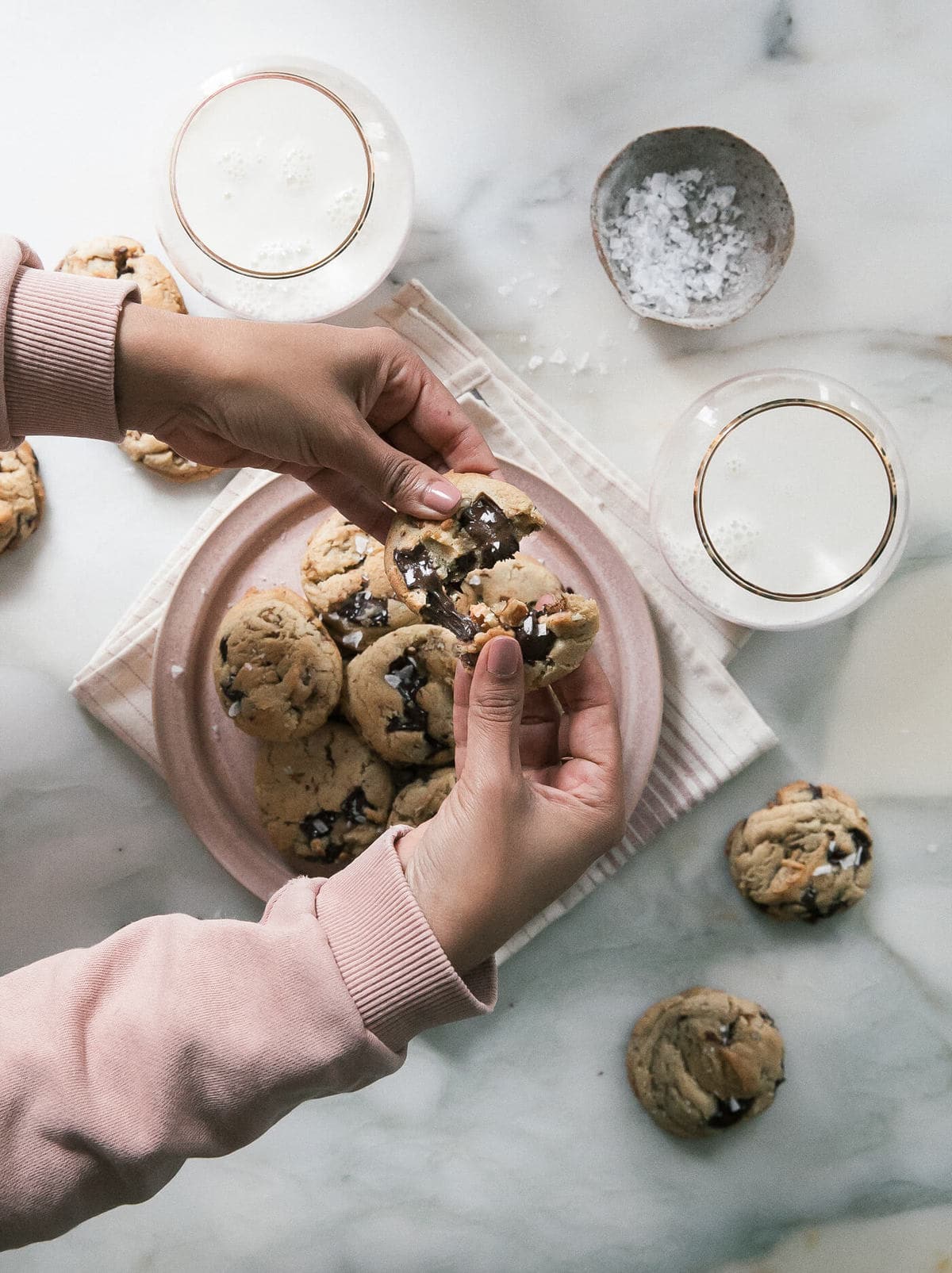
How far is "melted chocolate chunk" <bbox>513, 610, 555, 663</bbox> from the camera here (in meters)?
1.62

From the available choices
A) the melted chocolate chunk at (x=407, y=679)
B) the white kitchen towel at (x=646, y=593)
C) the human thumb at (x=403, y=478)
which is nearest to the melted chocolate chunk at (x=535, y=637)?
the human thumb at (x=403, y=478)

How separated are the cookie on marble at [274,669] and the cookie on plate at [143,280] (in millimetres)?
335

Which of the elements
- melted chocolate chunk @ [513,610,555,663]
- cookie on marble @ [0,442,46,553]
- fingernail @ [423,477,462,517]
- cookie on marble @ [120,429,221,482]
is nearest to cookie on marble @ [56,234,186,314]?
cookie on marble @ [120,429,221,482]

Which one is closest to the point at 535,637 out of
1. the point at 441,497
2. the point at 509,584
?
the point at 509,584

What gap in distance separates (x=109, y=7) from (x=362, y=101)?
0.59m

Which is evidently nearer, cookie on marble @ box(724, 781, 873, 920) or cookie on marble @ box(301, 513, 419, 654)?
cookie on marble @ box(301, 513, 419, 654)

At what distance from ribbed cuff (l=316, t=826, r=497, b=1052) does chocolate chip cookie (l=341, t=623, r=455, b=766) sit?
40 centimetres

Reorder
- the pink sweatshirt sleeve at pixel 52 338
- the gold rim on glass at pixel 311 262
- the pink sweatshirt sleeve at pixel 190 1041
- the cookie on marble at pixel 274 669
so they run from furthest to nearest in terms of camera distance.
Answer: the gold rim on glass at pixel 311 262 → the cookie on marble at pixel 274 669 → the pink sweatshirt sleeve at pixel 52 338 → the pink sweatshirt sleeve at pixel 190 1041

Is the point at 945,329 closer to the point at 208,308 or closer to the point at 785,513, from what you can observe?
the point at 785,513

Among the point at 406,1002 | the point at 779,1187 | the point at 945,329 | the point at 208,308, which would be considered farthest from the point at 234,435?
the point at 779,1187

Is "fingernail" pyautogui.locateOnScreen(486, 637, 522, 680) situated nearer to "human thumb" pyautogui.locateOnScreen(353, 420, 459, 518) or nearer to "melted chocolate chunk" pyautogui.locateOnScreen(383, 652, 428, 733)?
"human thumb" pyautogui.locateOnScreen(353, 420, 459, 518)

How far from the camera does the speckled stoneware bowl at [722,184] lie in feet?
6.61

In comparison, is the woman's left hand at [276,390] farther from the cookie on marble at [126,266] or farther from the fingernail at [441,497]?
the cookie on marble at [126,266]

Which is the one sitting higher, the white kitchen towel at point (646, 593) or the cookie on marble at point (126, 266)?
the cookie on marble at point (126, 266)
